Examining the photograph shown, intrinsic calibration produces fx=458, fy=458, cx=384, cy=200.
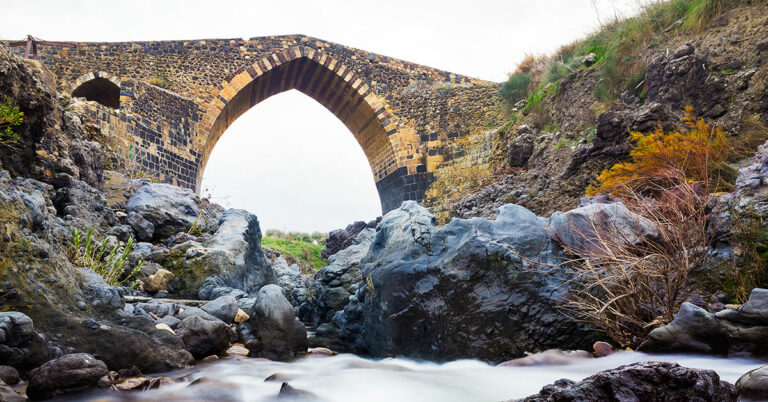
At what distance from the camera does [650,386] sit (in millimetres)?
1551

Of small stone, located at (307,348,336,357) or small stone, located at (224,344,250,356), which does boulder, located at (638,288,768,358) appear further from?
small stone, located at (224,344,250,356)

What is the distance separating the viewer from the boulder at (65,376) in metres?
2.26

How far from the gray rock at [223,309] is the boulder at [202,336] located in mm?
355

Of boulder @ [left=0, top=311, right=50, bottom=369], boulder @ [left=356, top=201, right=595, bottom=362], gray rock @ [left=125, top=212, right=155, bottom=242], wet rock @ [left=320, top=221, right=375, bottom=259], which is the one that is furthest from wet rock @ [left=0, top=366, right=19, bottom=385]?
wet rock @ [left=320, top=221, right=375, bottom=259]

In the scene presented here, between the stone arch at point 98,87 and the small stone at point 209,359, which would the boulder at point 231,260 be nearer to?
the small stone at point 209,359

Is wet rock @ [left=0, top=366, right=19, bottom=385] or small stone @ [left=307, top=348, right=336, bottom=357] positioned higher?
wet rock @ [left=0, top=366, right=19, bottom=385]

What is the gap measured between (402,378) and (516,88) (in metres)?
11.6

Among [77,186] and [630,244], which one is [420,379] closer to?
[630,244]

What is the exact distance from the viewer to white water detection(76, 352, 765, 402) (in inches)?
104

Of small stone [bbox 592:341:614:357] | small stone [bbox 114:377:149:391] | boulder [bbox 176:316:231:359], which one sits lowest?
small stone [bbox 592:341:614:357]

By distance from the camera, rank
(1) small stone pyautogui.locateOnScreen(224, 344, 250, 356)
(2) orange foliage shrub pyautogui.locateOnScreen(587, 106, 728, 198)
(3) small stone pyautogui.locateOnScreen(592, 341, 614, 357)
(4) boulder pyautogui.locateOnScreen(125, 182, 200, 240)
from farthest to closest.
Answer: (4) boulder pyautogui.locateOnScreen(125, 182, 200, 240), (2) orange foliage shrub pyautogui.locateOnScreen(587, 106, 728, 198), (1) small stone pyautogui.locateOnScreen(224, 344, 250, 356), (3) small stone pyautogui.locateOnScreen(592, 341, 614, 357)

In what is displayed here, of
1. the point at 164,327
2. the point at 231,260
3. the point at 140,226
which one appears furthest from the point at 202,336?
the point at 140,226

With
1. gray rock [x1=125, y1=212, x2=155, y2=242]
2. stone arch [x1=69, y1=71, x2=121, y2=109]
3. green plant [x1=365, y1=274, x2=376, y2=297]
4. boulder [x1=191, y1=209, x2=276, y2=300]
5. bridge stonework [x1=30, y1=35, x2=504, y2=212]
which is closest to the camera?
green plant [x1=365, y1=274, x2=376, y2=297]

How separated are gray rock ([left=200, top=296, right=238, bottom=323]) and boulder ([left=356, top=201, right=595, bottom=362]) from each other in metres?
1.27
